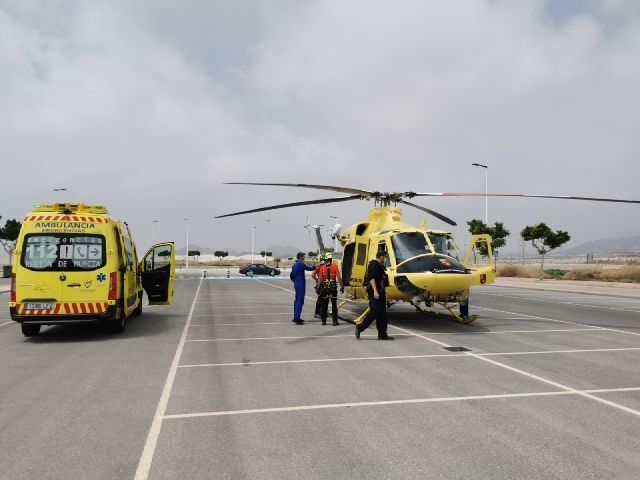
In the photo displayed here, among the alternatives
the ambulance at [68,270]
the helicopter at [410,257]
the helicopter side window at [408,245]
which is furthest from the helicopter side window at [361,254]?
the ambulance at [68,270]

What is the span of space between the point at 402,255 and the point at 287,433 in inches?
285

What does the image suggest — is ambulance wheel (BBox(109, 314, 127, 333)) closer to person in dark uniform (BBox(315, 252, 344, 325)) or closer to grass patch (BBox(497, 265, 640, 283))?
person in dark uniform (BBox(315, 252, 344, 325))

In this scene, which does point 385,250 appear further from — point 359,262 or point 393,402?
point 393,402

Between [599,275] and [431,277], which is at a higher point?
[431,277]

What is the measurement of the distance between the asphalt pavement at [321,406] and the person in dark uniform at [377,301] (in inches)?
13.6

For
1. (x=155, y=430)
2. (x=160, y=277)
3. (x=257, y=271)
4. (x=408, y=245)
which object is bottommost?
(x=155, y=430)

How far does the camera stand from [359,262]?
13.4m

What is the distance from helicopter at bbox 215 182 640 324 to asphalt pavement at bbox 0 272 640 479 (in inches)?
41.8

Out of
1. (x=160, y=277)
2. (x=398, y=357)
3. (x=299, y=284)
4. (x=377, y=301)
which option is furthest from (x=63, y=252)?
(x=398, y=357)

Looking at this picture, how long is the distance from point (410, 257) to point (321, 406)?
20.5ft

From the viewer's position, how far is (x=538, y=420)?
4957 mm

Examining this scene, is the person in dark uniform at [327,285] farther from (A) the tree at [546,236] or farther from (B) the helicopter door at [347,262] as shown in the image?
(A) the tree at [546,236]

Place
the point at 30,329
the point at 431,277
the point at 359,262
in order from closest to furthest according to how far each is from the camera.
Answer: the point at 30,329
the point at 431,277
the point at 359,262

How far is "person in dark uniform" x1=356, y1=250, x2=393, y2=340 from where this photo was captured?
32.8 feet
